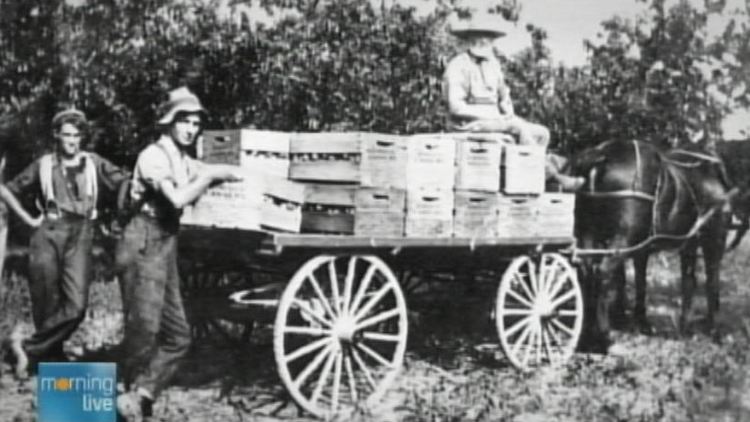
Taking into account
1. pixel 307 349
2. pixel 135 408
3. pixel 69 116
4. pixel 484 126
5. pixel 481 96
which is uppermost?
pixel 481 96

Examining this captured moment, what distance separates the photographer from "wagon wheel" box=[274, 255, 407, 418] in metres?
4.89

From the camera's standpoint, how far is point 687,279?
243 inches

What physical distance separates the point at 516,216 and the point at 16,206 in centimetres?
246

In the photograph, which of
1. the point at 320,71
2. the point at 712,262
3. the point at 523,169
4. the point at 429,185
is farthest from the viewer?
the point at 712,262

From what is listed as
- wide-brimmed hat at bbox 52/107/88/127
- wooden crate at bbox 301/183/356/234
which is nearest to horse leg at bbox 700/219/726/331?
wooden crate at bbox 301/183/356/234

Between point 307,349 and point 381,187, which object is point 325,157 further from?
point 307,349

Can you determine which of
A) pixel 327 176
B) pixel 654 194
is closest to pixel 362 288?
pixel 327 176

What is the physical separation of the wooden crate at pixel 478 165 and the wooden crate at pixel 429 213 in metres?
0.12

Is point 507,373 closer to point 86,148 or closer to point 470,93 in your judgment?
point 470,93

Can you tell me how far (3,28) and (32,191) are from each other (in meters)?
0.87

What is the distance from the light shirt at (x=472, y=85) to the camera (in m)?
5.88

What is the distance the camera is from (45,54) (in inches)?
215

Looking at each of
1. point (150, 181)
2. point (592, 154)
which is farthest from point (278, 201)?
point (592, 154)

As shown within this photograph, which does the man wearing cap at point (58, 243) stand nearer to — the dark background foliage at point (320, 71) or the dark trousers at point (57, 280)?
the dark trousers at point (57, 280)
